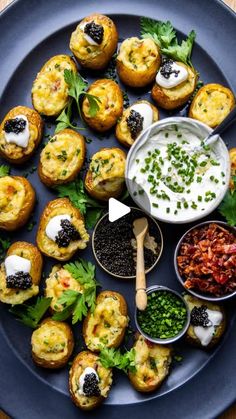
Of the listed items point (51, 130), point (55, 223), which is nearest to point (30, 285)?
point (55, 223)

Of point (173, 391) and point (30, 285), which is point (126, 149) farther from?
point (173, 391)

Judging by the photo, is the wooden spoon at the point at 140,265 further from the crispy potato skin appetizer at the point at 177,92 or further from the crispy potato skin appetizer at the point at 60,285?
the crispy potato skin appetizer at the point at 177,92

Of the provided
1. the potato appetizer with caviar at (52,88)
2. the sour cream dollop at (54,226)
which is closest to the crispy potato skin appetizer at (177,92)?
the potato appetizer with caviar at (52,88)

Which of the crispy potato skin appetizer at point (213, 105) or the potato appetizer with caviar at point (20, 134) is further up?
the crispy potato skin appetizer at point (213, 105)

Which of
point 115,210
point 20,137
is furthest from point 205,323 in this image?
point 20,137

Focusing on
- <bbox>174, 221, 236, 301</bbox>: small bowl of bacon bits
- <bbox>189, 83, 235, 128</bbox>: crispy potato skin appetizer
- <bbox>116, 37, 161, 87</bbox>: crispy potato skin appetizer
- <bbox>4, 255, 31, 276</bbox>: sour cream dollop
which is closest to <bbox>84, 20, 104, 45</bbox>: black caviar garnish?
<bbox>116, 37, 161, 87</bbox>: crispy potato skin appetizer

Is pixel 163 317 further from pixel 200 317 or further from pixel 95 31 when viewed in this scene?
pixel 95 31
